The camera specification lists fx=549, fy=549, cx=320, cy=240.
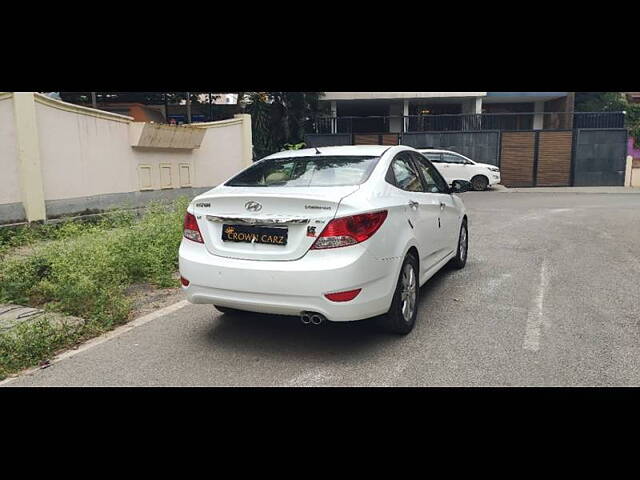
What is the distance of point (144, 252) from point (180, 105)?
21.0 meters

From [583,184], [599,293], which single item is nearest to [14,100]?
[599,293]

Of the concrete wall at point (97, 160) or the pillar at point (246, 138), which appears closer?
the concrete wall at point (97, 160)

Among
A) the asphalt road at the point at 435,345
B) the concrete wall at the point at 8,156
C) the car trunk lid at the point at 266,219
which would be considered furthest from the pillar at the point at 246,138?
the car trunk lid at the point at 266,219

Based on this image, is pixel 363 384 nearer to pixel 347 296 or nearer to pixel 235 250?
pixel 347 296

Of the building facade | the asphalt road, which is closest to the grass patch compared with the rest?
the asphalt road

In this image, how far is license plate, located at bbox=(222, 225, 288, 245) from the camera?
13.3 feet

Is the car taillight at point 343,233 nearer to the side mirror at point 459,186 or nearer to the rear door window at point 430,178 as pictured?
the rear door window at point 430,178

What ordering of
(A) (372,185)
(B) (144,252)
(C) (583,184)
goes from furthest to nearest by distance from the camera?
1. (C) (583,184)
2. (B) (144,252)
3. (A) (372,185)

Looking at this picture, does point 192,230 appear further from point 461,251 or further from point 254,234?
point 461,251

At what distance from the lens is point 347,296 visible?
155 inches

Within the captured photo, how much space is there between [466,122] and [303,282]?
74.6 ft

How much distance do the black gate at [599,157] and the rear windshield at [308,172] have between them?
21.8 meters

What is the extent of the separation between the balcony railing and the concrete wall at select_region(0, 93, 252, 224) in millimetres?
11594

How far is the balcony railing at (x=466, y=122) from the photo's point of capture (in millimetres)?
23547
